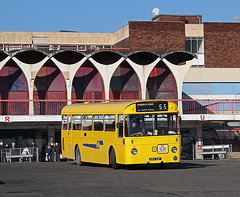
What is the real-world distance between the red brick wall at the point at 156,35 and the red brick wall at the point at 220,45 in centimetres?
322

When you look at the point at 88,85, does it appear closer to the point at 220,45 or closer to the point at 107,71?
the point at 107,71

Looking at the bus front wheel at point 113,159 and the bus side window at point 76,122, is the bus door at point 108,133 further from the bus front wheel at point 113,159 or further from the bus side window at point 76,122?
the bus side window at point 76,122

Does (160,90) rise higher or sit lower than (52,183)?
higher

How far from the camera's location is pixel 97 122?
23.4 metres

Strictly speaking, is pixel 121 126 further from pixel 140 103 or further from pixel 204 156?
pixel 204 156

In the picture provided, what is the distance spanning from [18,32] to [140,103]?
105ft

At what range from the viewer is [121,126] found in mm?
21359

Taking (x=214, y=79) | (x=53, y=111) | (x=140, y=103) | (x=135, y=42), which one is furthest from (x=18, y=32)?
(x=140, y=103)

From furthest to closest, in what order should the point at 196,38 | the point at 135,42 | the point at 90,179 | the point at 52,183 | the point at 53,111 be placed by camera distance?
the point at 196,38 → the point at 135,42 → the point at 53,111 → the point at 90,179 → the point at 52,183

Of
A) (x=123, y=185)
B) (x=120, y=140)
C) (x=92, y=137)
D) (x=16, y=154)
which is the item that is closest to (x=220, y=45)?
(x=16, y=154)

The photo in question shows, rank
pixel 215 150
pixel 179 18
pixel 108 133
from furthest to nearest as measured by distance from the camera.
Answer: pixel 179 18, pixel 215 150, pixel 108 133

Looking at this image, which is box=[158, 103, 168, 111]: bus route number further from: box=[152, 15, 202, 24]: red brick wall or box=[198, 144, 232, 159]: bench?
box=[152, 15, 202, 24]: red brick wall

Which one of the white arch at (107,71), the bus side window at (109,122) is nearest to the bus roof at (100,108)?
the bus side window at (109,122)

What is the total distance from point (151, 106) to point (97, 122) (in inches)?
110
